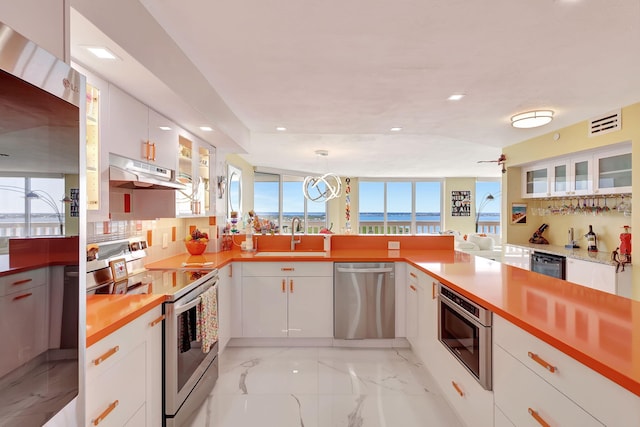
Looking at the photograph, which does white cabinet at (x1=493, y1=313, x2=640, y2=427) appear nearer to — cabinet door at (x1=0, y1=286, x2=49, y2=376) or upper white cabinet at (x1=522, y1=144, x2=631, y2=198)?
cabinet door at (x1=0, y1=286, x2=49, y2=376)

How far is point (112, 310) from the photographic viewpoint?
1481mm

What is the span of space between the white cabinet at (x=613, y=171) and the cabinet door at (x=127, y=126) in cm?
438

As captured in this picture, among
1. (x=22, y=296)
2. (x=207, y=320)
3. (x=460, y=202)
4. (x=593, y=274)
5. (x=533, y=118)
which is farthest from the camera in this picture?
(x=460, y=202)

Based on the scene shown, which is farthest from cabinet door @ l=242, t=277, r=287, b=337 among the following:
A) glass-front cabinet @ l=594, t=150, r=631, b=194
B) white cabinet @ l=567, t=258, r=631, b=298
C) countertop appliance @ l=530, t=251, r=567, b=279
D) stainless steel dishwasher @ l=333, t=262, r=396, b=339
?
glass-front cabinet @ l=594, t=150, r=631, b=194

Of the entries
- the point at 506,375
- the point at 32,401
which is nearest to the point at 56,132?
the point at 32,401

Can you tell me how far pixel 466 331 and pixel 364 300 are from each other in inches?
52.0

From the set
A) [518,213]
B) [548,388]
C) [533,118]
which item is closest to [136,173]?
[548,388]

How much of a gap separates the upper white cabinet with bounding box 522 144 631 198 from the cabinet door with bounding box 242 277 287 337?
143 inches

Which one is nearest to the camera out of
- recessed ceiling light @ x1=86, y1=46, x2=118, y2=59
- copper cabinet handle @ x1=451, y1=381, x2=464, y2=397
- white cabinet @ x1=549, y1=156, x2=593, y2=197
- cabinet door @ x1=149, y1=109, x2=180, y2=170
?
recessed ceiling light @ x1=86, y1=46, x2=118, y2=59

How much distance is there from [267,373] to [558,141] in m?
4.22

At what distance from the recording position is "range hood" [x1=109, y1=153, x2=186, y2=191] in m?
1.73

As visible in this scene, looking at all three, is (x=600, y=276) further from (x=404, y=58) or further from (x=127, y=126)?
(x=127, y=126)

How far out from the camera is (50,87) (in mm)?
768

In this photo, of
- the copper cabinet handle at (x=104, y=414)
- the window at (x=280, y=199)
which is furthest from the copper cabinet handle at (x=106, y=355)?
the window at (x=280, y=199)
